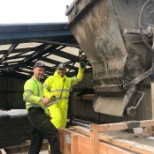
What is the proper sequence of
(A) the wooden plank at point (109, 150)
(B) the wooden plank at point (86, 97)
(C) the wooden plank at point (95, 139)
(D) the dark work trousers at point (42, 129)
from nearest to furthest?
(A) the wooden plank at point (109, 150) → (C) the wooden plank at point (95, 139) → (D) the dark work trousers at point (42, 129) → (B) the wooden plank at point (86, 97)

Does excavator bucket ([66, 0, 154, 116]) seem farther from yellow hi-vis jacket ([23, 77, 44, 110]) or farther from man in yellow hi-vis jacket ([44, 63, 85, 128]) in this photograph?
Answer: man in yellow hi-vis jacket ([44, 63, 85, 128])

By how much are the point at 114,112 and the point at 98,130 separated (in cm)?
108

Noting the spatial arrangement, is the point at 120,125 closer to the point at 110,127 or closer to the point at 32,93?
the point at 110,127

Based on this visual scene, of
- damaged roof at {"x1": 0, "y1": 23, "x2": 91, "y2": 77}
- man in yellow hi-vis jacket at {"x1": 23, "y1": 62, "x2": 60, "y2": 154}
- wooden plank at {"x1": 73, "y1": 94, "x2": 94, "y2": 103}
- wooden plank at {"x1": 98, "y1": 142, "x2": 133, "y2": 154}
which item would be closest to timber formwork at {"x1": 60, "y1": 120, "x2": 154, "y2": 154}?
wooden plank at {"x1": 98, "y1": 142, "x2": 133, "y2": 154}

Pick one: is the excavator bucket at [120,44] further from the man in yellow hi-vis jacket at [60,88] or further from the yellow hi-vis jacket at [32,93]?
the man in yellow hi-vis jacket at [60,88]

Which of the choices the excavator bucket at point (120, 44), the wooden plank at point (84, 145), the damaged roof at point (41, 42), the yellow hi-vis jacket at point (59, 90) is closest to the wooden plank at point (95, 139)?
the wooden plank at point (84, 145)

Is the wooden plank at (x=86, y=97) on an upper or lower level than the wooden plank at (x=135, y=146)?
upper

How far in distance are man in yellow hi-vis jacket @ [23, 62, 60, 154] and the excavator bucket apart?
90 centimetres

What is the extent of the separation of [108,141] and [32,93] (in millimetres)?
1487

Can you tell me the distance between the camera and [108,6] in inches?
134

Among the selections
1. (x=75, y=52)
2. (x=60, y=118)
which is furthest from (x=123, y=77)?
(x=75, y=52)

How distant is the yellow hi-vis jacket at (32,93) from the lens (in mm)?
3582

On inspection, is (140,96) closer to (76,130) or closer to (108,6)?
(76,130)

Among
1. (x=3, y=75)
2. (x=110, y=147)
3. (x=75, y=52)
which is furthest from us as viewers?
(x=3, y=75)
